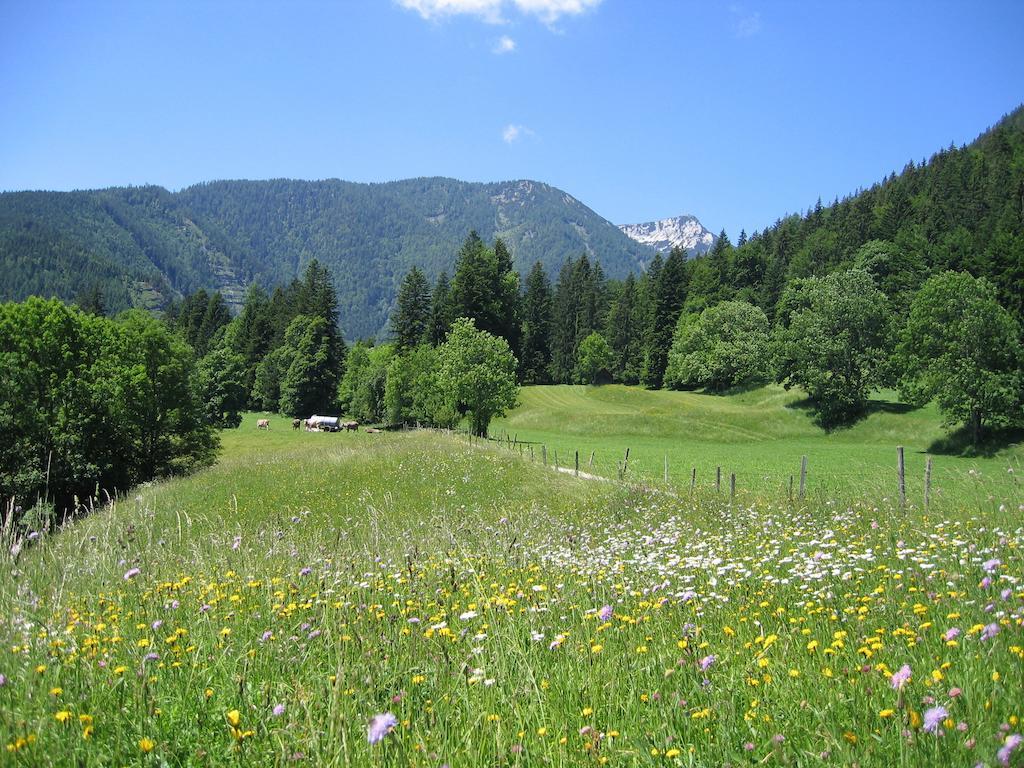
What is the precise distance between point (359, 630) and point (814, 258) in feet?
346

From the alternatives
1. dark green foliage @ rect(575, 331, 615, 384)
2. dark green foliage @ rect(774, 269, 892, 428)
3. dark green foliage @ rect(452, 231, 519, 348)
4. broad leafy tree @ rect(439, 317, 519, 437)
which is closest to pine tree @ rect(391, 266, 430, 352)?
dark green foliage @ rect(452, 231, 519, 348)

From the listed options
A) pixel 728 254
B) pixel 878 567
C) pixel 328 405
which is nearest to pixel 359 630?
pixel 878 567

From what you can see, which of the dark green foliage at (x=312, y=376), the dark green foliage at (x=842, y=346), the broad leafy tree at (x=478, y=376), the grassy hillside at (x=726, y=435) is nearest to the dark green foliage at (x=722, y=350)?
the grassy hillside at (x=726, y=435)

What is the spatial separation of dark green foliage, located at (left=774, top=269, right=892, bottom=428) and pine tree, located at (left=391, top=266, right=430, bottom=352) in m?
41.9

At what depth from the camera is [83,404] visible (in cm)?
3384

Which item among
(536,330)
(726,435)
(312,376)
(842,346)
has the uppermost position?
(536,330)

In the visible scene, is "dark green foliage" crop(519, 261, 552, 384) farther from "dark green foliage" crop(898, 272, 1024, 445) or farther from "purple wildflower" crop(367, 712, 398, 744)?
"purple wildflower" crop(367, 712, 398, 744)

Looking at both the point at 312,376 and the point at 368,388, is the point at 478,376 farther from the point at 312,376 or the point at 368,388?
the point at 312,376

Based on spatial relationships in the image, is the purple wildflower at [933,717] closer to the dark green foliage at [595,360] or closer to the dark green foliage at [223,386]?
the dark green foliage at [223,386]

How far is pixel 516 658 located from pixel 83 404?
3843 cm

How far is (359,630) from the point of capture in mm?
3887

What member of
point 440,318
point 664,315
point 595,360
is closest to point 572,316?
point 595,360

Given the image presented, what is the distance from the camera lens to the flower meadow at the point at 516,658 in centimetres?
249

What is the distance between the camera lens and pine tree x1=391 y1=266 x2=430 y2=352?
76438 millimetres
